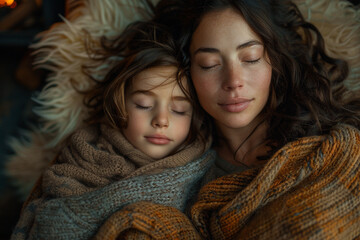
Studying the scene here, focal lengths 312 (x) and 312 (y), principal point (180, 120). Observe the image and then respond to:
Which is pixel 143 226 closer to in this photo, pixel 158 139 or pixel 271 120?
pixel 158 139

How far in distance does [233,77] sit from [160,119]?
0.27 metres

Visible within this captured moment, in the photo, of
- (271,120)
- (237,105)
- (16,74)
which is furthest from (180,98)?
(16,74)

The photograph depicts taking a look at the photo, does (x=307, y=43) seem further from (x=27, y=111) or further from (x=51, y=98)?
(x=27, y=111)

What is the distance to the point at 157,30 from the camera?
3.82 ft

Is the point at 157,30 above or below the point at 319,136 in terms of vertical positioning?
above

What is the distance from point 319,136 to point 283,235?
0.32 m

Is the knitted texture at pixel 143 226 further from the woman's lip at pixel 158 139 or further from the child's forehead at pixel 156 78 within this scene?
the child's forehead at pixel 156 78

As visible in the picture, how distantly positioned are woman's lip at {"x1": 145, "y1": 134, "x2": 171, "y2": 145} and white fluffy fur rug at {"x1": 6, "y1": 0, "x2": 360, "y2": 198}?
416 mm

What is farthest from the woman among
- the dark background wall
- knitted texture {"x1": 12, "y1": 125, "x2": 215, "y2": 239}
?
the dark background wall

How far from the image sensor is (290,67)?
1.06m

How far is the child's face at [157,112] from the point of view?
3.38 ft

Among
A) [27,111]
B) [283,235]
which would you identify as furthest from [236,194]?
[27,111]

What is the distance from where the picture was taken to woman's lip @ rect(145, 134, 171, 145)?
3.44ft

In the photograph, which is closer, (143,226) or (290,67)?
(143,226)
